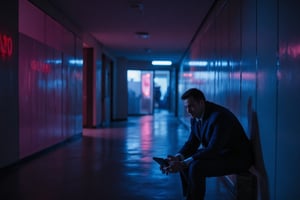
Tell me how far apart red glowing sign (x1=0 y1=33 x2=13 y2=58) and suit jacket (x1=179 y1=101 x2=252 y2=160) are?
3312 millimetres

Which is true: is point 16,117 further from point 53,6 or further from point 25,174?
point 53,6

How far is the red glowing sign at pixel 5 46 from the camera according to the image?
5.18 m

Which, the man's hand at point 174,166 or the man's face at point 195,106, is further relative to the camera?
the man's face at point 195,106

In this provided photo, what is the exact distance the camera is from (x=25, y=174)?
5160mm

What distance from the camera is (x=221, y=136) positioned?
3113 mm

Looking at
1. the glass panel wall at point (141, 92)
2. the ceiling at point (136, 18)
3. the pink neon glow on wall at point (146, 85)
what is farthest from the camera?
the pink neon glow on wall at point (146, 85)

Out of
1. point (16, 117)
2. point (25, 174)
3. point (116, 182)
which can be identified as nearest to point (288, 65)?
point (116, 182)

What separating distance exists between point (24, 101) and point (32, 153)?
3.33 ft

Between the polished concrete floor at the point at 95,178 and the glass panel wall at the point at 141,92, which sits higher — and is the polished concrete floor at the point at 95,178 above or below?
below

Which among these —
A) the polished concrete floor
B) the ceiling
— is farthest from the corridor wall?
the ceiling

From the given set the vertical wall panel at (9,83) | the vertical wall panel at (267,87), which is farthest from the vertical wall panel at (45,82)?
the vertical wall panel at (267,87)

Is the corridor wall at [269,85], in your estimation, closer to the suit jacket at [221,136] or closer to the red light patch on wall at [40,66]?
the suit jacket at [221,136]

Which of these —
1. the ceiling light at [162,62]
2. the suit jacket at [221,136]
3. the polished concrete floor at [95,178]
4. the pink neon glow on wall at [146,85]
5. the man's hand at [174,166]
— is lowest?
the polished concrete floor at [95,178]

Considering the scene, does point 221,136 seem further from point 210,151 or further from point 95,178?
point 95,178
